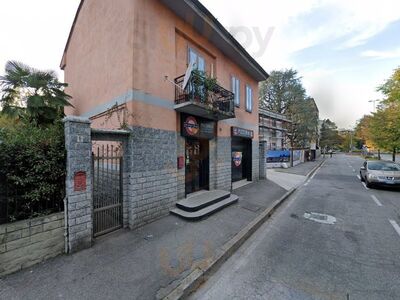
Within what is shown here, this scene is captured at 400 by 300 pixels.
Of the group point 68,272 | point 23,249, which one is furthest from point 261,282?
point 23,249

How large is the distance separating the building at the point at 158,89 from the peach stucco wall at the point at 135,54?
0.10 feet

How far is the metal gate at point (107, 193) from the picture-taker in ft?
15.7

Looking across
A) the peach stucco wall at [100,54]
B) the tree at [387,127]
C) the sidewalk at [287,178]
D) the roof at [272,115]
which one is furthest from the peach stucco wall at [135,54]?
the roof at [272,115]

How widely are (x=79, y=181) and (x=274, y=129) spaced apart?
28.0 metres

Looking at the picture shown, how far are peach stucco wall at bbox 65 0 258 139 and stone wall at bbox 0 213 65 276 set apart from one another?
2.91 meters

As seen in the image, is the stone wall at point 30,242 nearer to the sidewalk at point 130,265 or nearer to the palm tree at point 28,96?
the sidewalk at point 130,265

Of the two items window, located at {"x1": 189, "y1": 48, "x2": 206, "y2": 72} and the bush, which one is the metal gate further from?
window, located at {"x1": 189, "y1": 48, "x2": 206, "y2": 72}

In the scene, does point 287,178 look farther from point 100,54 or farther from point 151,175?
point 100,54

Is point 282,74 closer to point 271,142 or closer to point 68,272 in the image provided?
point 271,142

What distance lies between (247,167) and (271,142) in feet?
63.0

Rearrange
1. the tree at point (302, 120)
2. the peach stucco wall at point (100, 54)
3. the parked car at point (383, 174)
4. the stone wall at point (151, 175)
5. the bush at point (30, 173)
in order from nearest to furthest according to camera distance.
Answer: the bush at point (30, 173) < the stone wall at point (151, 175) < the peach stucco wall at point (100, 54) < the parked car at point (383, 174) < the tree at point (302, 120)

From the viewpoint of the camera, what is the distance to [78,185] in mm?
4102

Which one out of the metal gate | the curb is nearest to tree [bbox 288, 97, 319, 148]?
the curb

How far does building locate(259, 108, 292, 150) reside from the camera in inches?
1032
